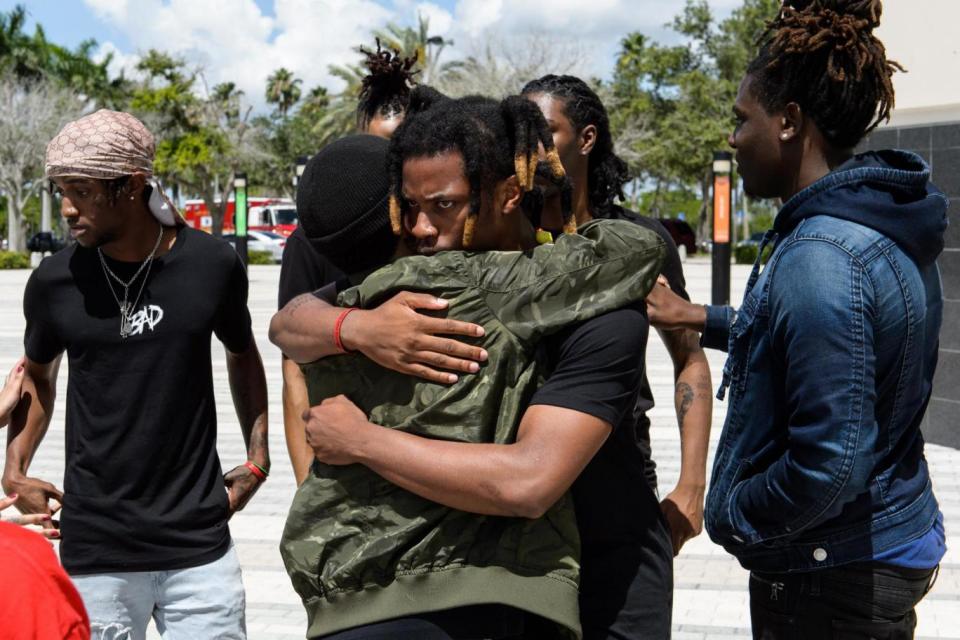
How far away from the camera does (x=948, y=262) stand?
7844mm

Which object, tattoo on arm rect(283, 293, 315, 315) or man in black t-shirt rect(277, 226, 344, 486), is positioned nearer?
tattoo on arm rect(283, 293, 315, 315)

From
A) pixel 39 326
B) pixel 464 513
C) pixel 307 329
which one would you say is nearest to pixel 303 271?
pixel 39 326

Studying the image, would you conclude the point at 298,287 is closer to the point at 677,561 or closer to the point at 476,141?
the point at 476,141

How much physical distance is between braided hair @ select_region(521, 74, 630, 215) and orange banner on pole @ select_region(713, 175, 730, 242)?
13656mm

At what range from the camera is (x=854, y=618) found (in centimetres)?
219

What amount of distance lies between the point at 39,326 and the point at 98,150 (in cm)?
51

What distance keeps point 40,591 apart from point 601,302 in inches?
35.4

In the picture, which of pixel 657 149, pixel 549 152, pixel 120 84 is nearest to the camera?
pixel 549 152

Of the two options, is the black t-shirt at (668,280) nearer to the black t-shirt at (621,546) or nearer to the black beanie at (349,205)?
the black t-shirt at (621,546)

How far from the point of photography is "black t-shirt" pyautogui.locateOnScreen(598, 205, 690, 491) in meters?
2.72

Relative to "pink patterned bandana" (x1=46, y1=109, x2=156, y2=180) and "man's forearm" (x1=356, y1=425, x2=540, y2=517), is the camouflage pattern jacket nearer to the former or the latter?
"man's forearm" (x1=356, y1=425, x2=540, y2=517)

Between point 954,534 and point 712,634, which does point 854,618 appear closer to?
point 712,634

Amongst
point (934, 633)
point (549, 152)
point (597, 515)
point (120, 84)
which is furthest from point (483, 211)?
point (120, 84)

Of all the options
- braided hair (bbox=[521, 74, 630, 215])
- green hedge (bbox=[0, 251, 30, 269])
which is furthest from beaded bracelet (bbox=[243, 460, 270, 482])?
green hedge (bbox=[0, 251, 30, 269])
